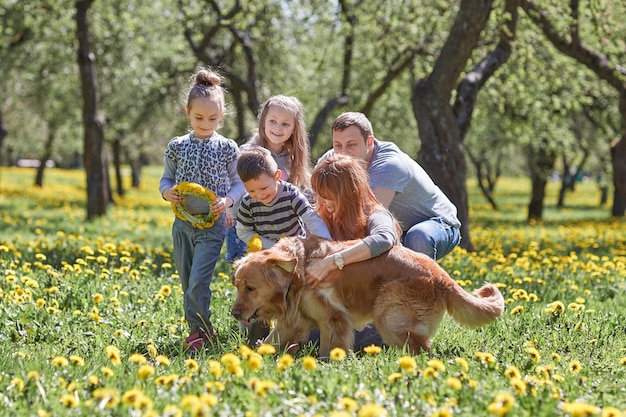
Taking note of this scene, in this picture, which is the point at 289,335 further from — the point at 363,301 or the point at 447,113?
the point at 447,113

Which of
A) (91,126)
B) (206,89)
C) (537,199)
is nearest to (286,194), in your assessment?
(206,89)

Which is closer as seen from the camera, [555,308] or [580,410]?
[580,410]

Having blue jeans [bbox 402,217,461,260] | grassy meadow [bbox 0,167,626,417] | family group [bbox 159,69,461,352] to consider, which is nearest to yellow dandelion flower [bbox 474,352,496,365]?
grassy meadow [bbox 0,167,626,417]

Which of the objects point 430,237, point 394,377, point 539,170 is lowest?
point 394,377

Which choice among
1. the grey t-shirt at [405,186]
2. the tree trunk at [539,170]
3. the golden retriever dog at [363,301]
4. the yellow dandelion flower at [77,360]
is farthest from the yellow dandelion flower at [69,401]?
the tree trunk at [539,170]

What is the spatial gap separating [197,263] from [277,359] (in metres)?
1.30

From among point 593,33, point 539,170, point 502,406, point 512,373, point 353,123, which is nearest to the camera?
point 502,406

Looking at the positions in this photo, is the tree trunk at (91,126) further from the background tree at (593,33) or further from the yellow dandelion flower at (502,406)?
the yellow dandelion flower at (502,406)

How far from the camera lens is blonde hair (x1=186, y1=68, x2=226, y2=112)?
5402 millimetres

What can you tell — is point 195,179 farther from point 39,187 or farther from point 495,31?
point 39,187

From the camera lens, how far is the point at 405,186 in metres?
5.92

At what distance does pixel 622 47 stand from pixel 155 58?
15.1 meters

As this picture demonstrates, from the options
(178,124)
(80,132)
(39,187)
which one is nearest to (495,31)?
(178,124)

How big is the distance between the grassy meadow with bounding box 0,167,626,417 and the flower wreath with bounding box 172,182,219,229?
2.69ft
